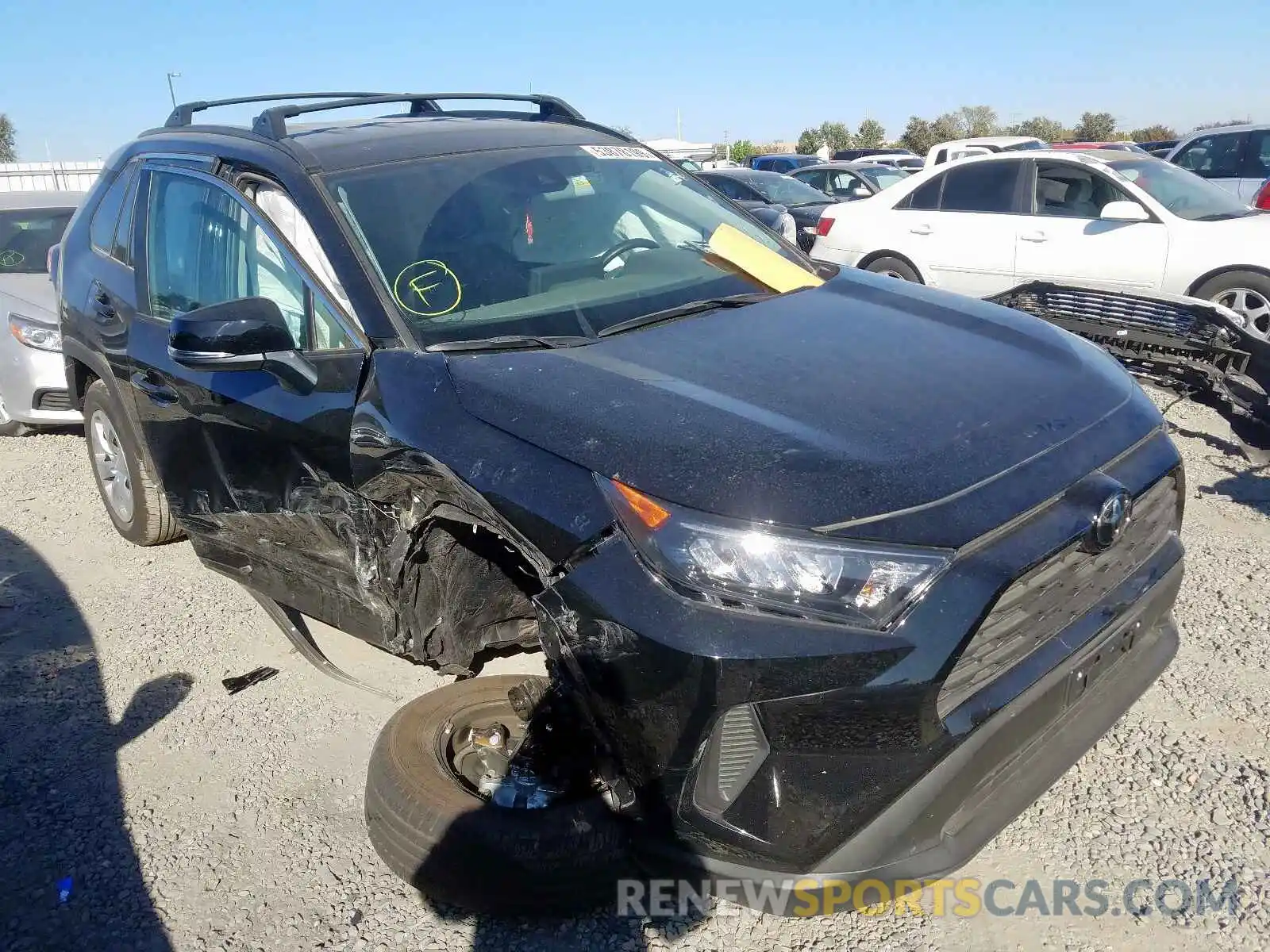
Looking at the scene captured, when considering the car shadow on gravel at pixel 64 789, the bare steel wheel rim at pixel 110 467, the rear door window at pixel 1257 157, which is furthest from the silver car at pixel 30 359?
the rear door window at pixel 1257 157

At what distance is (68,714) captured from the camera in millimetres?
3484

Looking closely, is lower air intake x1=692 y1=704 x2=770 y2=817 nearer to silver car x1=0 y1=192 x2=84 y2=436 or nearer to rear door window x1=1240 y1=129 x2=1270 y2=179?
silver car x1=0 y1=192 x2=84 y2=436

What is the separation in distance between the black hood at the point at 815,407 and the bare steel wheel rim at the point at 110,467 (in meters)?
2.76

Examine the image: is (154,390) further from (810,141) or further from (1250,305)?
(810,141)

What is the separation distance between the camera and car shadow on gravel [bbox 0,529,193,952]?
2516mm

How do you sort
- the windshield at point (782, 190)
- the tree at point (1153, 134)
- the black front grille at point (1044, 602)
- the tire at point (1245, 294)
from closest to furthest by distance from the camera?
the black front grille at point (1044, 602) < the tire at point (1245, 294) < the windshield at point (782, 190) < the tree at point (1153, 134)

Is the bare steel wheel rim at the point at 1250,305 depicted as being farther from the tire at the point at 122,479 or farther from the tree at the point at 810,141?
the tree at the point at 810,141

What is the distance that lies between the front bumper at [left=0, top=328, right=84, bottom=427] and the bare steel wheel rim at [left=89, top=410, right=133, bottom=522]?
1436 mm

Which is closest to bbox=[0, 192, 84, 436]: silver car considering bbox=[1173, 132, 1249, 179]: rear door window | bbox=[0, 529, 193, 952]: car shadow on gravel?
bbox=[0, 529, 193, 952]: car shadow on gravel

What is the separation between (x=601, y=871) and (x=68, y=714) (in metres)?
2.17

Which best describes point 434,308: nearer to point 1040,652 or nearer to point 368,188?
point 368,188

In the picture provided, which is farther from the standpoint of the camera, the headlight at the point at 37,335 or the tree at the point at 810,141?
the tree at the point at 810,141

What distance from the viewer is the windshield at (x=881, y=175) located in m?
16.2

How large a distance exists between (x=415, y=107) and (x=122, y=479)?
7.12 ft
